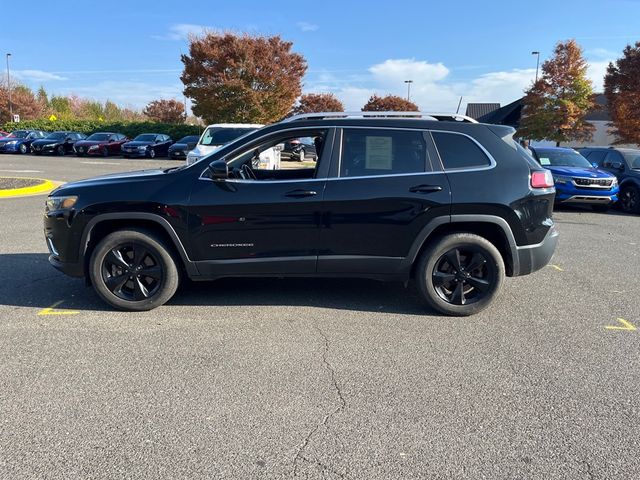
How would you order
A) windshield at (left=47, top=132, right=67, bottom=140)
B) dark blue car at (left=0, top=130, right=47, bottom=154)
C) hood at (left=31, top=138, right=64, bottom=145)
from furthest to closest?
dark blue car at (left=0, top=130, right=47, bottom=154) < windshield at (left=47, top=132, right=67, bottom=140) < hood at (left=31, top=138, right=64, bottom=145)

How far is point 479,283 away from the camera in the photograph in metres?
4.66

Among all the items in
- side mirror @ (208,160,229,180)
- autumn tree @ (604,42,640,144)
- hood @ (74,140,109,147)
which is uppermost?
autumn tree @ (604,42,640,144)

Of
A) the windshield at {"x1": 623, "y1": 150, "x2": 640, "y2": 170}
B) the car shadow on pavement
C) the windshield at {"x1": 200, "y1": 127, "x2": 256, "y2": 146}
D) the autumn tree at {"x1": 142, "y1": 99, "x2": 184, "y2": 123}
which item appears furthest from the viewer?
the autumn tree at {"x1": 142, "y1": 99, "x2": 184, "y2": 123}

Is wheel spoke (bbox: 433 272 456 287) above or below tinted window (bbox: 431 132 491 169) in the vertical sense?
below

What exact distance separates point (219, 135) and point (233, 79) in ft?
46.1

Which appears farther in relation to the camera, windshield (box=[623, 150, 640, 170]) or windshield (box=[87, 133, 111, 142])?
windshield (box=[87, 133, 111, 142])

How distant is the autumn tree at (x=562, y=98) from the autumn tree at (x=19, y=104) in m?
56.9

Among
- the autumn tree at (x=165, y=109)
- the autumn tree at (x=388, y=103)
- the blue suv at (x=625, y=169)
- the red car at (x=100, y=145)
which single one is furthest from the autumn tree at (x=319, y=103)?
the blue suv at (x=625, y=169)

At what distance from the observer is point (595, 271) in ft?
21.1

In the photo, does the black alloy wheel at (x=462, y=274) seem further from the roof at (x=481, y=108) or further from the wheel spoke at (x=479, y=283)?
the roof at (x=481, y=108)

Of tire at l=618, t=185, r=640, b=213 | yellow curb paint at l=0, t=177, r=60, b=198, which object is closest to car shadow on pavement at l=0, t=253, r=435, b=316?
yellow curb paint at l=0, t=177, r=60, b=198

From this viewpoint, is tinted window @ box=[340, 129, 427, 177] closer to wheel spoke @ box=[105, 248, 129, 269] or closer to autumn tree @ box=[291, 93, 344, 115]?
wheel spoke @ box=[105, 248, 129, 269]

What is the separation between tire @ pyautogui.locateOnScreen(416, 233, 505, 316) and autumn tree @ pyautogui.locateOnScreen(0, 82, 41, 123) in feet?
217

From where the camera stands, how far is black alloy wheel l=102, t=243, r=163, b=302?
4547mm
